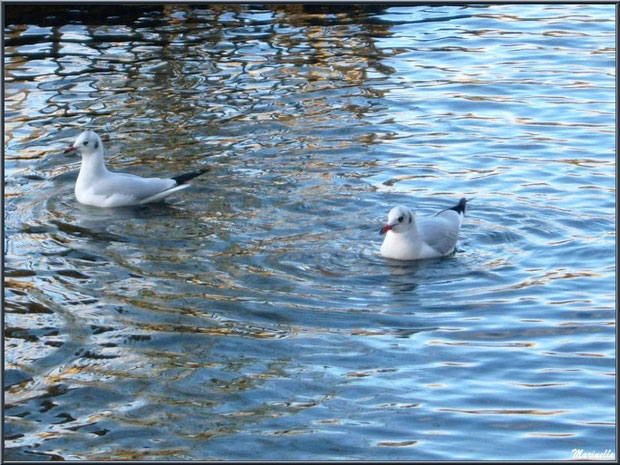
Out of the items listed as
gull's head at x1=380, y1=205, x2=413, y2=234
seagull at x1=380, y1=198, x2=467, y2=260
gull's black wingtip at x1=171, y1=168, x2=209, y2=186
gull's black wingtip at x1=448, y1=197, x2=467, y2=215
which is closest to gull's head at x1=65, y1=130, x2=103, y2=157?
gull's black wingtip at x1=171, y1=168, x2=209, y2=186

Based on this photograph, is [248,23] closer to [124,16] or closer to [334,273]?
[124,16]

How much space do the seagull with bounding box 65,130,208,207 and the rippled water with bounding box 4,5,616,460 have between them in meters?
0.14

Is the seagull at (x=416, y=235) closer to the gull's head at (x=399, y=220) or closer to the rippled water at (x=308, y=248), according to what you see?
the gull's head at (x=399, y=220)

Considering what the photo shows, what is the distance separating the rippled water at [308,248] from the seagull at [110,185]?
0.14m

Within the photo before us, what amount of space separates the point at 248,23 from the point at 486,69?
4.21 meters

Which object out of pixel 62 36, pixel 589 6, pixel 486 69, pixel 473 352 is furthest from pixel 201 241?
Answer: pixel 589 6

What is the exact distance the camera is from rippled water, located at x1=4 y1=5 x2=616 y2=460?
295 inches

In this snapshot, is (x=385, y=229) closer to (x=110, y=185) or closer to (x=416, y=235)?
(x=416, y=235)

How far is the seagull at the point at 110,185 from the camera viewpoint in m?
11.8

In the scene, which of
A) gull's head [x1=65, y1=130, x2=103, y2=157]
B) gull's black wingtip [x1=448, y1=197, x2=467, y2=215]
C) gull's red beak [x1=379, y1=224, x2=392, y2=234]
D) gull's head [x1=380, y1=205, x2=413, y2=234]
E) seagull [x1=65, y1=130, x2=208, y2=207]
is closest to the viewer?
gull's red beak [x1=379, y1=224, x2=392, y2=234]

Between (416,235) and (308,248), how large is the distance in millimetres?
945

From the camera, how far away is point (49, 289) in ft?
31.5

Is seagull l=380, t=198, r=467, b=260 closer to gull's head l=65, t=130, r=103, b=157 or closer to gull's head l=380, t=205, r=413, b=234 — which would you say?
gull's head l=380, t=205, r=413, b=234

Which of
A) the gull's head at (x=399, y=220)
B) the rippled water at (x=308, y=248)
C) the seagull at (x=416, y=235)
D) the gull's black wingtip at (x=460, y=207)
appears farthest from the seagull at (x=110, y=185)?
the gull's black wingtip at (x=460, y=207)
